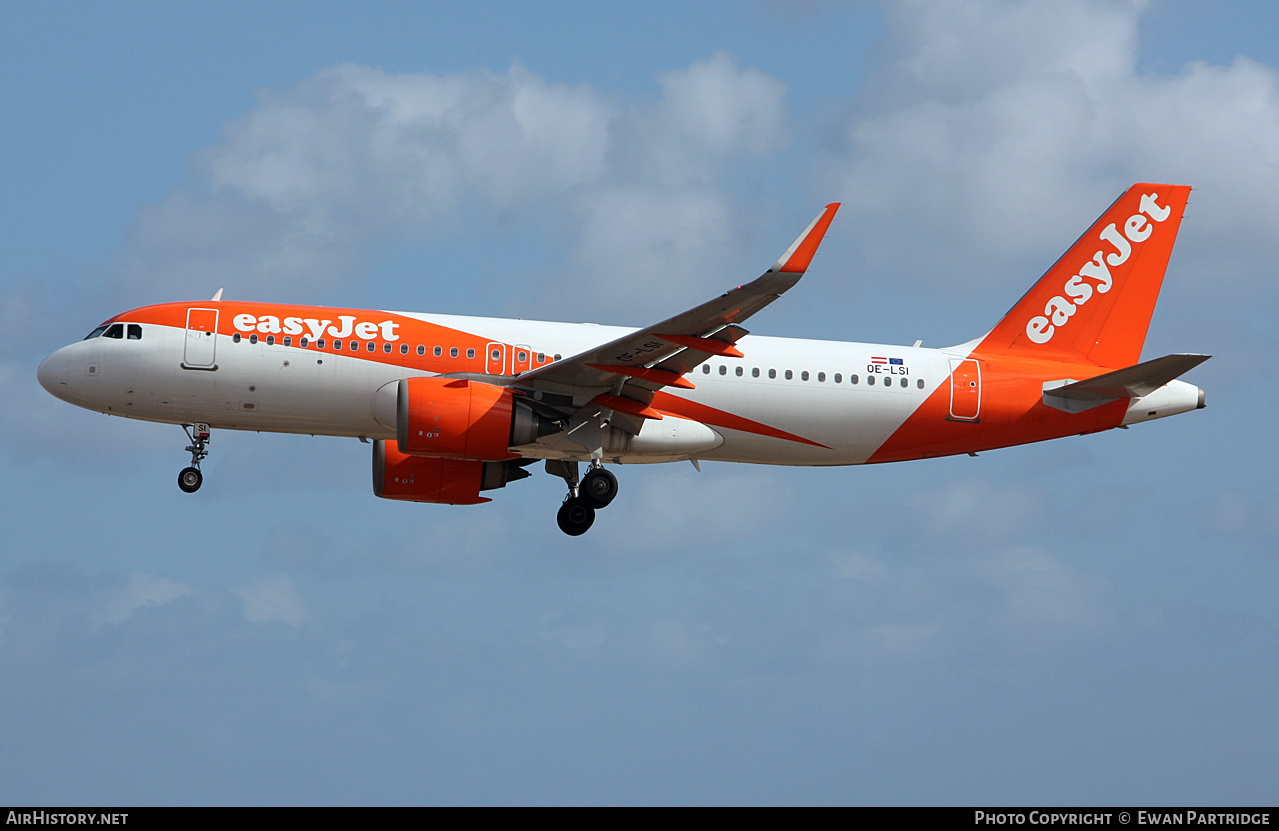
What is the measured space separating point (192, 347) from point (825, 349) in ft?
47.5

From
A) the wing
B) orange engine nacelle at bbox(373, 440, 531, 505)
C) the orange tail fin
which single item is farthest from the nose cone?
the orange tail fin

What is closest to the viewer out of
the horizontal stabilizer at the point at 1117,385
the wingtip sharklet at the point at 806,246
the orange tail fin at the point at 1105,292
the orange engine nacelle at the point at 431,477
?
the wingtip sharklet at the point at 806,246

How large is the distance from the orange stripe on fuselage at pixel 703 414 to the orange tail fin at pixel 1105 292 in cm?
655

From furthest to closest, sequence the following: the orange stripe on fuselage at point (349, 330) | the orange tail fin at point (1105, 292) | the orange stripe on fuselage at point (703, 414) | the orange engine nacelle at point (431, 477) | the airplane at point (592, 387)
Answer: the orange tail fin at point (1105, 292) < the orange engine nacelle at point (431, 477) < the orange stripe on fuselage at point (703, 414) < the orange stripe on fuselage at point (349, 330) < the airplane at point (592, 387)

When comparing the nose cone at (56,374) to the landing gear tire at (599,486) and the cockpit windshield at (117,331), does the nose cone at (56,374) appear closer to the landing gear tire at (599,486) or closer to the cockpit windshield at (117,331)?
the cockpit windshield at (117,331)

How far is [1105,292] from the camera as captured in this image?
126 ft

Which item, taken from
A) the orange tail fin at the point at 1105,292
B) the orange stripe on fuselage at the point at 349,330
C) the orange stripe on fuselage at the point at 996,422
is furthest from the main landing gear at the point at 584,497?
the orange tail fin at the point at 1105,292

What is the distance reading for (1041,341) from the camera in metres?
37.6

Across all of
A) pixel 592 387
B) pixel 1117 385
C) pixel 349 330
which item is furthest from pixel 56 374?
pixel 1117 385

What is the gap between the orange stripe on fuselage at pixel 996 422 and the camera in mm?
35719

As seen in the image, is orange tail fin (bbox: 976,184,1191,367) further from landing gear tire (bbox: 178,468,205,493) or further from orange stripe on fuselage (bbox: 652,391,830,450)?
landing gear tire (bbox: 178,468,205,493)
